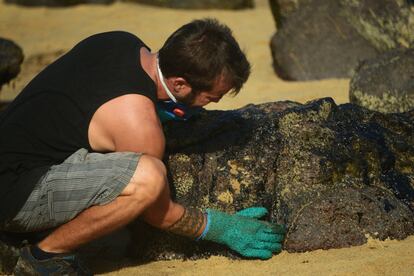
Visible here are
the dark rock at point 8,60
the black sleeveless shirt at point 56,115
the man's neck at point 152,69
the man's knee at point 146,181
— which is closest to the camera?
the man's knee at point 146,181

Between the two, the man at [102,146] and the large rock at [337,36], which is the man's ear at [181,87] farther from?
the large rock at [337,36]

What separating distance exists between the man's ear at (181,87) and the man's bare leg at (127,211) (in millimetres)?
371

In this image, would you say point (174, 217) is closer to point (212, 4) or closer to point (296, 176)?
point (296, 176)

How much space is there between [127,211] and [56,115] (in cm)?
57

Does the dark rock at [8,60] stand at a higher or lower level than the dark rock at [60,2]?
higher

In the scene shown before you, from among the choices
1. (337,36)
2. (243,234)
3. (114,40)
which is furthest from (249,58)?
(243,234)

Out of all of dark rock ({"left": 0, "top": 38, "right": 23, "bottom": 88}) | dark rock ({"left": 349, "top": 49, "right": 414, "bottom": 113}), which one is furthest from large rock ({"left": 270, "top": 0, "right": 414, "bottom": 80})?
dark rock ({"left": 0, "top": 38, "right": 23, "bottom": 88})

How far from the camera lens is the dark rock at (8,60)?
7203 millimetres

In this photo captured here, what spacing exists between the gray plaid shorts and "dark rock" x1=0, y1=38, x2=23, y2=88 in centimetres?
371

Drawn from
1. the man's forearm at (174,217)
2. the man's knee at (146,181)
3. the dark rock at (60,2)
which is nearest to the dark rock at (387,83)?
the man's forearm at (174,217)

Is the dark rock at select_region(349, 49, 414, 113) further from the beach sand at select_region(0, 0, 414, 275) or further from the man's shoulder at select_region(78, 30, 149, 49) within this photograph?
the man's shoulder at select_region(78, 30, 149, 49)

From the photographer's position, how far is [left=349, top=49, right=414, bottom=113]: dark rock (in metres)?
5.73

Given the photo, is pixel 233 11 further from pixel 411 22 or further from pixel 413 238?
pixel 413 238

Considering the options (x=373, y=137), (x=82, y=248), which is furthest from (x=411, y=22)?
(x=82, y=248)
